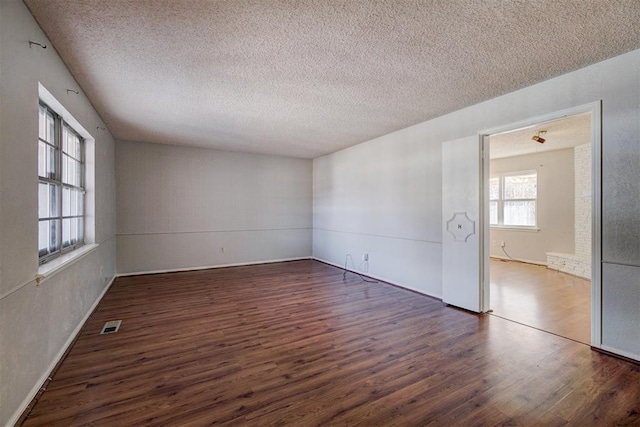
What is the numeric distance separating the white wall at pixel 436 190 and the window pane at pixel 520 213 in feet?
14.5

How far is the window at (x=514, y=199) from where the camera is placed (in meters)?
7.05

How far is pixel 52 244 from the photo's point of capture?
269 centimetres

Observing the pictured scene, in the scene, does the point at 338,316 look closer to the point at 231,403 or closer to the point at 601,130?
the point at 231,403

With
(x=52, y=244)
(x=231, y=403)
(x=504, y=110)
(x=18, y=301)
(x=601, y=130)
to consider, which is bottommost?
(x=231, y=403)

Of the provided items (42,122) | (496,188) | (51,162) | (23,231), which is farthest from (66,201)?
(496,188)

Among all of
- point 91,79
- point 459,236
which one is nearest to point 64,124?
point 91,79

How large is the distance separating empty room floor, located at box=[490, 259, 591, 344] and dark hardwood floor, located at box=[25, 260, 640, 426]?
0.93ft

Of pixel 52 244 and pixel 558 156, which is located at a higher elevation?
pixel 558 156

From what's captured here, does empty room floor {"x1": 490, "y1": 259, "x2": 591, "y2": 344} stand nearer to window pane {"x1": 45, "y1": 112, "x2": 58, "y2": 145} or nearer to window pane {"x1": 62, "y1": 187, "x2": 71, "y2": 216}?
window pane {"x1": 62, "y1": 187, "x2": 71, "y2": 216}

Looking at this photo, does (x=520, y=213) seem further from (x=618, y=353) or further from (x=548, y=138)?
(x=618, y=353)

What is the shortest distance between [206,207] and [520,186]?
7626 millimetres

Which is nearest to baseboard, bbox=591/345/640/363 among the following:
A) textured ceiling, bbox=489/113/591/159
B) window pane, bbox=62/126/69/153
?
textured ceiling, bbox=489/113/591/159

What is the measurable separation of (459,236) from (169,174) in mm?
5462

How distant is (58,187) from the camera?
9.11 feet
